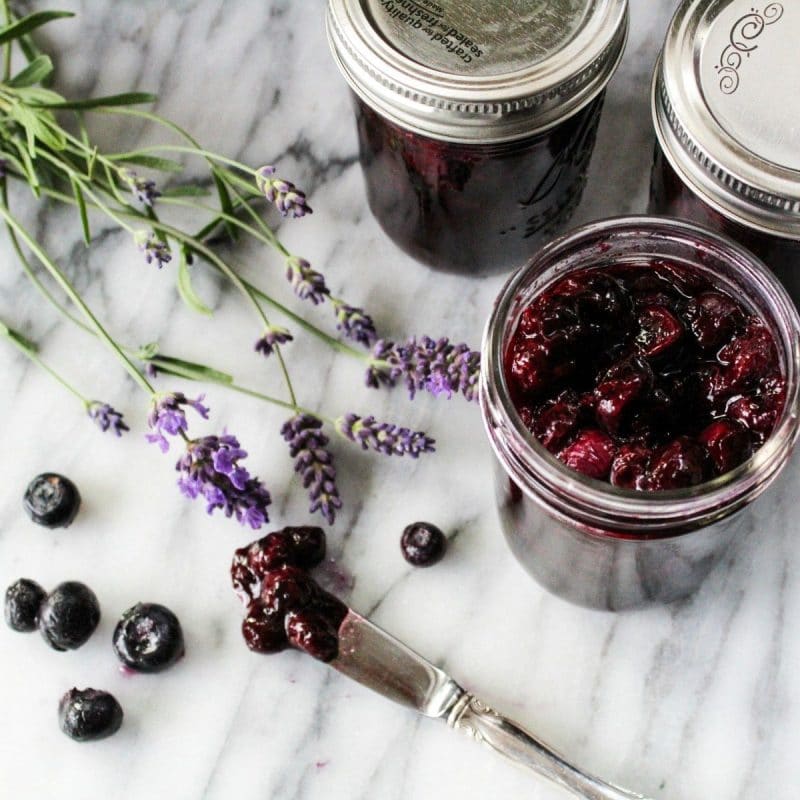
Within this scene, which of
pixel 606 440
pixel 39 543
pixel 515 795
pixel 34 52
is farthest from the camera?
pixel 34 52

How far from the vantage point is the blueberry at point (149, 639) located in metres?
1.24

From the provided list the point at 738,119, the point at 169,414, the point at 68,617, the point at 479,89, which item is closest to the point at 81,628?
the point at 68,617

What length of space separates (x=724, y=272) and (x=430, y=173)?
317 millimetres

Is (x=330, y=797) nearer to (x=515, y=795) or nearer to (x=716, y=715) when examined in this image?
(x=515, y=795)

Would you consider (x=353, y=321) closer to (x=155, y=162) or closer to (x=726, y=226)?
(x=155, y=162)

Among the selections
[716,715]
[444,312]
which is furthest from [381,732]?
[444,312]

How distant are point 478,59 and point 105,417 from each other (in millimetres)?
543

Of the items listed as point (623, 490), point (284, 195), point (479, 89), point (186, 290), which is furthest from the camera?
point (186, 290)

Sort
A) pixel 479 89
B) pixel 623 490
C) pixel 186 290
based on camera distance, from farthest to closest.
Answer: pixel 186 290
pixel 479 89
pixel 623 490

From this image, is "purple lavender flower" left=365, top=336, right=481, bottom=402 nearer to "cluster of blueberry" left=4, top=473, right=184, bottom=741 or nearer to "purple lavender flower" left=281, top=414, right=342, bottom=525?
"purple lavender flower" left=281, top=414, right=342, bottom=525

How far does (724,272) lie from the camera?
1082 millimetres

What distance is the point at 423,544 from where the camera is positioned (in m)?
1.27

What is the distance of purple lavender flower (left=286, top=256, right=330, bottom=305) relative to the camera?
4.18 ft

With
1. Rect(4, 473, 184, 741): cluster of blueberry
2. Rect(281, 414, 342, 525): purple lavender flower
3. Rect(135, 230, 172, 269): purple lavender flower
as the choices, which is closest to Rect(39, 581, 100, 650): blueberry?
Rect(4, 473, 184, 741): cluster of blueberry
